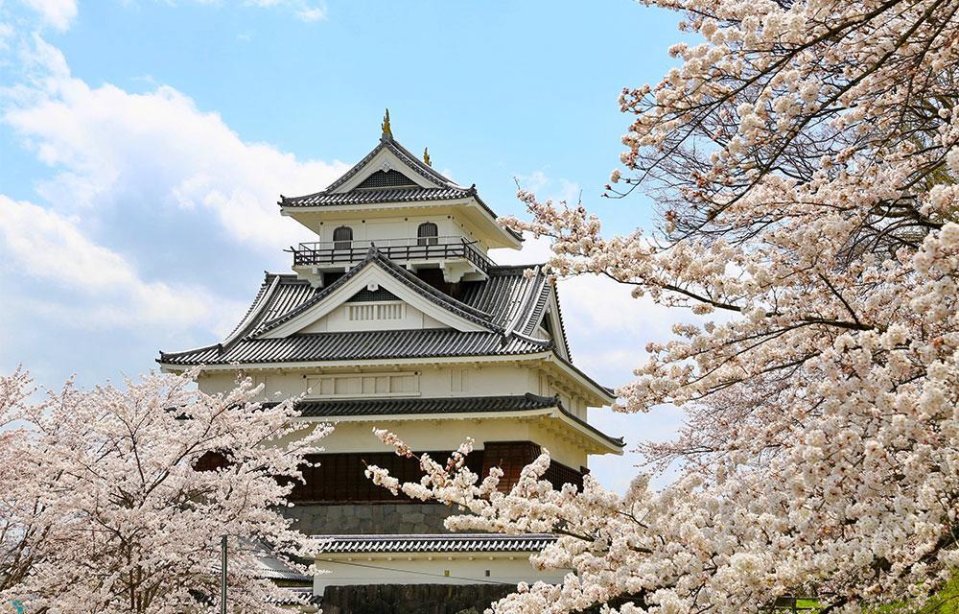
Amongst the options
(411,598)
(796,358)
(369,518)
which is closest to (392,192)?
(369,518)

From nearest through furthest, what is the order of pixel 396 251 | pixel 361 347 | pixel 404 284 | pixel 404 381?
pixel 404 381
pixel 361 347
pixel 404 284
pixel 396 251

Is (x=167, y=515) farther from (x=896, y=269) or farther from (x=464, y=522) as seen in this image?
(x=896, y=269)

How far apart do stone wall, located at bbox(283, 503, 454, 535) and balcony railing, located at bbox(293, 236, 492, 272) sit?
759 centimetres

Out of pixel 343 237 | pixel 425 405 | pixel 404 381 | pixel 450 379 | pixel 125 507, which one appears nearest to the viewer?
pixel 125 507

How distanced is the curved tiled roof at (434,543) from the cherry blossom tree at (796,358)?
43.2ft

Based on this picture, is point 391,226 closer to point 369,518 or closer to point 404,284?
point 404,284

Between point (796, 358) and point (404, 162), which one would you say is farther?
point (404, 162)

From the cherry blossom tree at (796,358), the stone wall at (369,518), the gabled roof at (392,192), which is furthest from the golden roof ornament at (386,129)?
the cherry blossom tree at (796,358)

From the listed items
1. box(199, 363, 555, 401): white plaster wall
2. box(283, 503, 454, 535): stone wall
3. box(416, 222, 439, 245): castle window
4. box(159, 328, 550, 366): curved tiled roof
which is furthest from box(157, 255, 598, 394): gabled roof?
box(283, 503, 454, 535): stone wall

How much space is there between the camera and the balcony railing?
27828mm

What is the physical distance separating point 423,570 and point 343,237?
11458mm

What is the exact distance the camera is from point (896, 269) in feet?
22.4

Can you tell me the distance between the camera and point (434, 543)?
20.8 meters

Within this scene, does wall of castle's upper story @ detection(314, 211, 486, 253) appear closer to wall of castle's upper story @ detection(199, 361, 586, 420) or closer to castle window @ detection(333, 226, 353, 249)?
castle window @ detection(333, 226, 353, 249)
